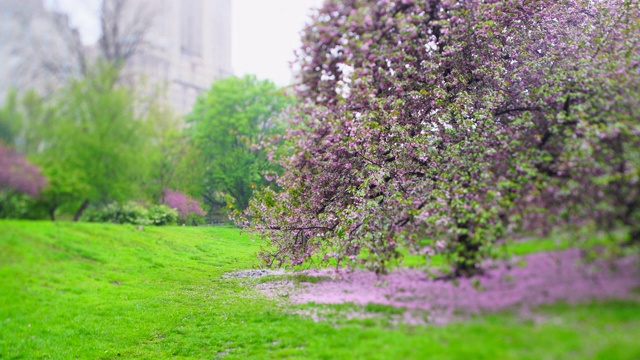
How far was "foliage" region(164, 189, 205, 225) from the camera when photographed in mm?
8438

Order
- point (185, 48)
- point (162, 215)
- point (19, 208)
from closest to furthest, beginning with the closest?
point (162, 215), point (19, 208), point (185, 48)

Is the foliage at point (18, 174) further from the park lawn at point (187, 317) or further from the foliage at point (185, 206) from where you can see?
the foliage at point (185, 206)

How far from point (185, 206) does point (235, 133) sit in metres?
2.04

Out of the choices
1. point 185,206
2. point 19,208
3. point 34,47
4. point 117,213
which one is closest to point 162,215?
point 185,206

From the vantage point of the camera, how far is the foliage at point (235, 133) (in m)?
7.90

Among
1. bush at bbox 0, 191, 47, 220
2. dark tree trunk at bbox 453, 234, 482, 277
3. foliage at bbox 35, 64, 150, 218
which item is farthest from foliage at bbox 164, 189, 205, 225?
dark tree trunk at bbox 453, 234, 482, 277

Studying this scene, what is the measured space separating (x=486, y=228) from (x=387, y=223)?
1.38 meters

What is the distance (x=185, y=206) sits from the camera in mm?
8836

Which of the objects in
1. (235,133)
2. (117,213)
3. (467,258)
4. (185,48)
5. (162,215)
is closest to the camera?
(467,258)

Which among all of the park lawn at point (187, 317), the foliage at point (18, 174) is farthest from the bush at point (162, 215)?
the foliage at point (18, 174)

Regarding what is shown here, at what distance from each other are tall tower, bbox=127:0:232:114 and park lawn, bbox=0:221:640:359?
15.1ft

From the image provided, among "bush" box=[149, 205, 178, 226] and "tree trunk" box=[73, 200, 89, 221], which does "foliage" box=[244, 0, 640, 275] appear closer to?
"bush" box=[149, 205, 178, 226]

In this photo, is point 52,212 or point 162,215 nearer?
point 162,215

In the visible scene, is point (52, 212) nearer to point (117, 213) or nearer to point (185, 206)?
point (117, 213)
